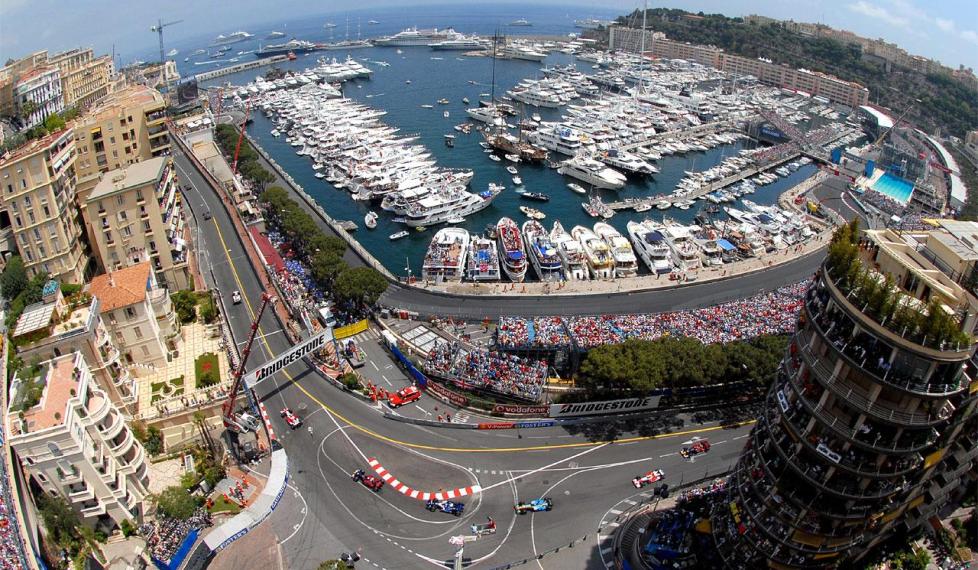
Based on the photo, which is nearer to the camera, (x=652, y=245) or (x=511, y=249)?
(x=511, y=249)

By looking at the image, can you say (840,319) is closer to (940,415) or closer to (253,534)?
(940,415)

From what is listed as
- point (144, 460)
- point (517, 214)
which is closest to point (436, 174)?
point (517, 214)

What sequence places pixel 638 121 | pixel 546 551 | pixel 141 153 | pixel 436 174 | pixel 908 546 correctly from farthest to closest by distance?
pixel 638 121
pixel 436 174
pixel 141 153
pixel 546 551
pixel 908 546

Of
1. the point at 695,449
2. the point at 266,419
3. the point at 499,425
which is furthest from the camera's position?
the point at 499,425

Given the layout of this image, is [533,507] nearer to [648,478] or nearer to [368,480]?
[648,478]

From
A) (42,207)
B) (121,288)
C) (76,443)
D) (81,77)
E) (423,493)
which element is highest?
A: (81,77)

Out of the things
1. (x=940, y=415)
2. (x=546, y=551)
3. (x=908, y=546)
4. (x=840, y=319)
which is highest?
(x=840, y=319)

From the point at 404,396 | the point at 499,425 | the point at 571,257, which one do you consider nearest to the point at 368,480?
the point at 404,396
